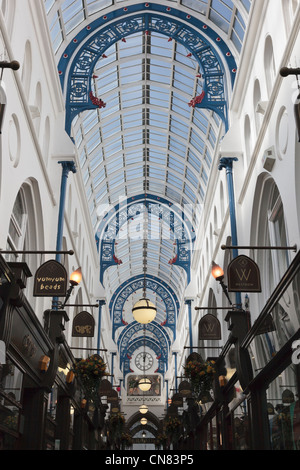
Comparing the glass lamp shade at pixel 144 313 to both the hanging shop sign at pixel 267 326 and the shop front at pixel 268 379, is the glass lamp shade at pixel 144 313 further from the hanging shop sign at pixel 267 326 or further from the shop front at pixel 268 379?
the hanging shop sign at pixel 267 326

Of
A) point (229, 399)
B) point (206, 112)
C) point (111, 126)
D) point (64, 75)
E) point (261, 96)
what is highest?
point (111, 126)

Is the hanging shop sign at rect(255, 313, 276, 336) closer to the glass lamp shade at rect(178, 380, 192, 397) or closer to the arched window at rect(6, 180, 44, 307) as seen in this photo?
the arched window at rect(6, 180, 44, 307)

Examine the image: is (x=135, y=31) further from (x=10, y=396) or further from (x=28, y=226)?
(x=10, y=396)

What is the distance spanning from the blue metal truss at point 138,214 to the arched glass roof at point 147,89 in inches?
17.6

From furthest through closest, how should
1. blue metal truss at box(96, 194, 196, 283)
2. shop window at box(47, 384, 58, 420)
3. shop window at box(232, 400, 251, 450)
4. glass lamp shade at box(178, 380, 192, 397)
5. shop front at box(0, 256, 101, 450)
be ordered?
blue metal truss at box(96, 194, 196, 283) < glass lamp shade at box(178, 380, 192, 397) < shop window at box(47, 384, 58, 420) < shop window at box(232, 400, 251, 450) < shop front at box(0, 256, 101, 450)

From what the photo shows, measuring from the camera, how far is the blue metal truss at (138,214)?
28203 mm

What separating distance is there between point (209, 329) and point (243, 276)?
5.37 meters

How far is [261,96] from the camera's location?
40.2ft

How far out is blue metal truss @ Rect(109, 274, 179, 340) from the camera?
38.4 metres

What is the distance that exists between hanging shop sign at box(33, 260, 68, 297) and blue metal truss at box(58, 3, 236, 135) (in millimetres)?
6670

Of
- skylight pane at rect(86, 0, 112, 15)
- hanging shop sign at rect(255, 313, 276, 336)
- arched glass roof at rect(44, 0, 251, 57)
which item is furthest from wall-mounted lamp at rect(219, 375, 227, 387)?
skylight pane at rect(86, 0, 112, 15)
